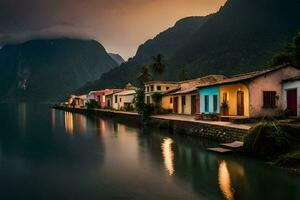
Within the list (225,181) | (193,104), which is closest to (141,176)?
(225,181)

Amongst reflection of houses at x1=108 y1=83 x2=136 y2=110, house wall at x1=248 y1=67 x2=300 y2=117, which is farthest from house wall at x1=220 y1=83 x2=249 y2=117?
reflection of houses at x1=108 y1=83 x2=136 y2=110

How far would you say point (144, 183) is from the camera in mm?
15367

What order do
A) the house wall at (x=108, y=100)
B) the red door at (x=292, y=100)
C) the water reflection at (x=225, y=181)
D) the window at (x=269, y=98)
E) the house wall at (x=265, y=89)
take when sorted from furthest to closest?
the house wall at (x=108, y=100)
the window at (x=269, y=98)
the house wall at (x=265, y=89)
the red door at (x=292, y=100)
the water reflection at (x=225, y=181)

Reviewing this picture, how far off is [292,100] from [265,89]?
7.96 ft

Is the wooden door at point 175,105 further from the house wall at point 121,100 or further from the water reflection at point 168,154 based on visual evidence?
the house wall at point 121,100

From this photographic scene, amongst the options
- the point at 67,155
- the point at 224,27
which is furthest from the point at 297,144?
the point at 224,27

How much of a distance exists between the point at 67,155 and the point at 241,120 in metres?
14.6

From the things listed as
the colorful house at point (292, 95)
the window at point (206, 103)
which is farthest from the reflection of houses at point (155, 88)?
the colorful house at point (292, 95)

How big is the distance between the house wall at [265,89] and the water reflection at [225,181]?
10928 mm

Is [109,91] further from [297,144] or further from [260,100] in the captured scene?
[297,144]

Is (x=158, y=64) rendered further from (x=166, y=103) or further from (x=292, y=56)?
(x=292, y=56)

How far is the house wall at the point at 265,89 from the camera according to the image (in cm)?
2839

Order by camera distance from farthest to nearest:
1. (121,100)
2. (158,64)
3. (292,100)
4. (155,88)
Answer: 1. (158,64)
2. (121,100)
3. (155,88)
4. (292,100)

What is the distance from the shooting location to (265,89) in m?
28.7
